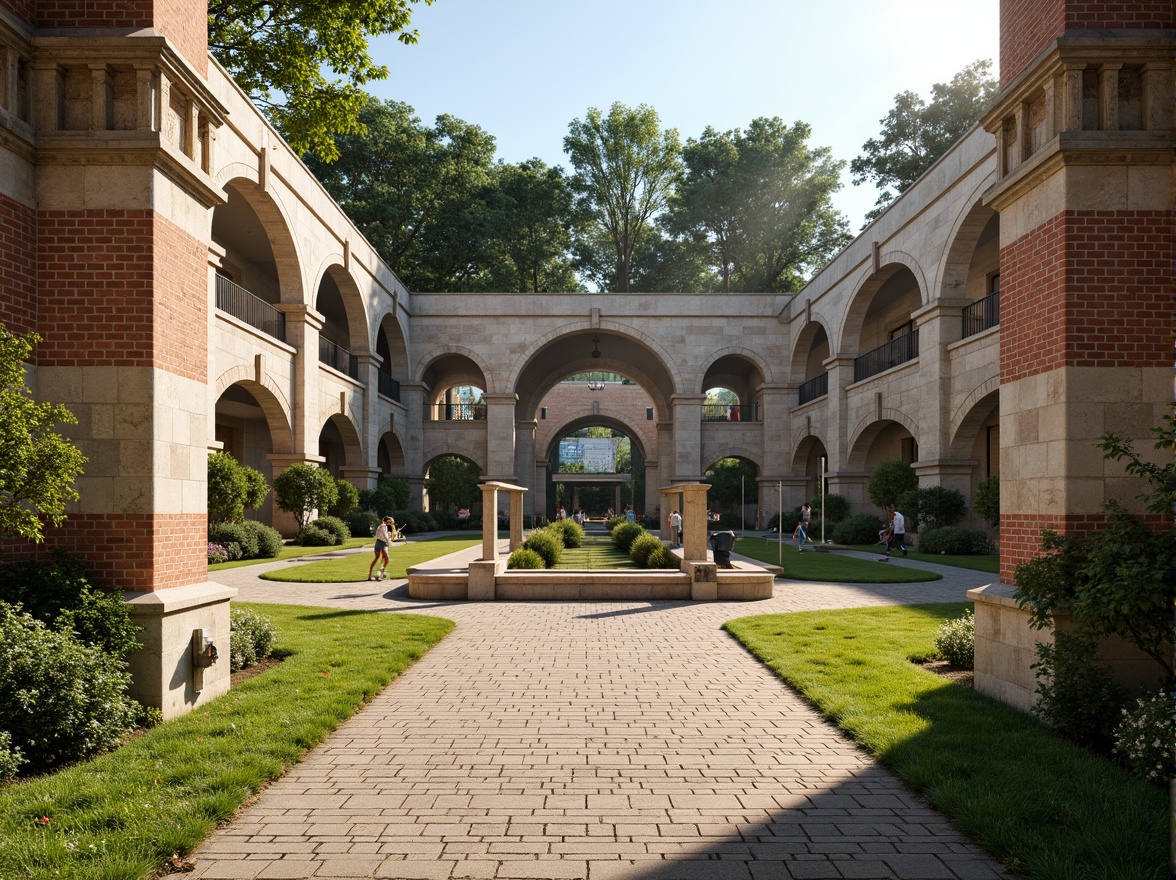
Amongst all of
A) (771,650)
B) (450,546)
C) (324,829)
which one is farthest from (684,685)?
(450,546)

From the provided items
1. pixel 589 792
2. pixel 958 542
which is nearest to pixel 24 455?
pixel 589 792

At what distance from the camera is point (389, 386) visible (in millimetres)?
32219

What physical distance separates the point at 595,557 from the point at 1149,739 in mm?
15570

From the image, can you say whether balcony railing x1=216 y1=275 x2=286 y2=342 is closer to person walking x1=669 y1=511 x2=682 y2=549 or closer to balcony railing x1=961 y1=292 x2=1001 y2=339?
person walking x1=669 y1=511 x2=682 y2=549

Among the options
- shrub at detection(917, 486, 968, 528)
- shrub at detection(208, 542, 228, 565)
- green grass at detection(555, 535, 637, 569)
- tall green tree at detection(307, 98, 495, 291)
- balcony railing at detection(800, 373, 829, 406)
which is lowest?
green grass at detection(555, 535, 637, 569)

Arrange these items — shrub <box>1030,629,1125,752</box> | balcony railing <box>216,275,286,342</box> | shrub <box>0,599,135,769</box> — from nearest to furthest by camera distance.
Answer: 1. shrub <box>0,599,135,769</box>
2. shrub <box>1030,629,1125,752</box>
3. balcony railing <box>216,275,286,342</box>

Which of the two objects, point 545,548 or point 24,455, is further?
point 545,548

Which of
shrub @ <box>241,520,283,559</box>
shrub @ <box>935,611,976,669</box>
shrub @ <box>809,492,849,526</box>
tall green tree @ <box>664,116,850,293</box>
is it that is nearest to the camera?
shrub @ <box>935,611,976,669</box>

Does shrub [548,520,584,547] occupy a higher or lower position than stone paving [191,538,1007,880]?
lower

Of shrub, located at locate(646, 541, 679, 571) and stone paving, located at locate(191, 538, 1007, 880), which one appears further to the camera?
shrub, located at locate(646, 541, 679, 571)

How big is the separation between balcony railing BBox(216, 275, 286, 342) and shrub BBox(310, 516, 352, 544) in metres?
5.67

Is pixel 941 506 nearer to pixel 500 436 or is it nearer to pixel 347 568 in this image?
pixel 347 568

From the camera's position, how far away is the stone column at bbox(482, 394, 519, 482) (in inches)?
1323

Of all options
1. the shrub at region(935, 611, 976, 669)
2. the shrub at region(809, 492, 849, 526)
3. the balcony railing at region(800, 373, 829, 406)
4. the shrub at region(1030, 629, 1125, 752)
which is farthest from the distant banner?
the shrub at region(1030, 629, 1125, 752)
